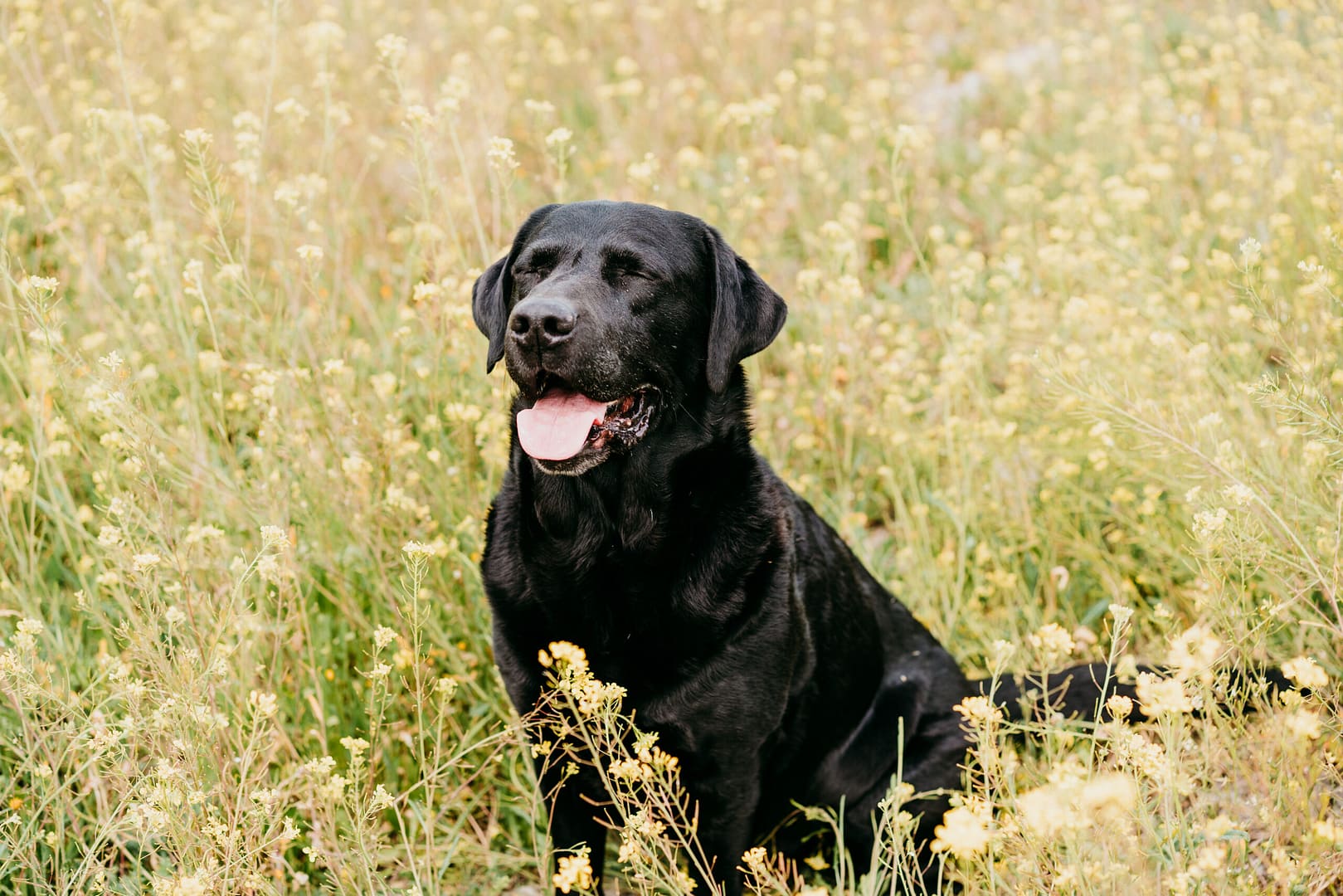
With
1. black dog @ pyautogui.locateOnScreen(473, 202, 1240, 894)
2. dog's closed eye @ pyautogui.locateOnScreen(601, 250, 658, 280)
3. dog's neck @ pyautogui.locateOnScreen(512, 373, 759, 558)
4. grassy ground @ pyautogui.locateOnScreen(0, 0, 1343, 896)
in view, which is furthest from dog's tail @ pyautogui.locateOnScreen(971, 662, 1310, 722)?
dog's closed eye @ pyautogui.locateOnScreen(601, 250, 658, 280)

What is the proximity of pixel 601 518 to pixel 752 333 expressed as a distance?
62cm

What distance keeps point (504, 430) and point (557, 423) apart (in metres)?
0.86

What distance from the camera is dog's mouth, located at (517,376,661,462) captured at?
247 cm

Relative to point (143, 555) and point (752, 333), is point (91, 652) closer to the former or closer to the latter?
point (143, 555)

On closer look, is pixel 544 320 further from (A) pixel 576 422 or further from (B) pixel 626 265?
(B) pixel 626 265

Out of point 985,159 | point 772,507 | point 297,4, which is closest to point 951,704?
point 772,507

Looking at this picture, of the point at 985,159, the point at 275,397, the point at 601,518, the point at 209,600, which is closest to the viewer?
the point at 209,600

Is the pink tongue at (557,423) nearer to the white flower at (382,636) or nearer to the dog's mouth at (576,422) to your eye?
the dog's mouth at (576,422)

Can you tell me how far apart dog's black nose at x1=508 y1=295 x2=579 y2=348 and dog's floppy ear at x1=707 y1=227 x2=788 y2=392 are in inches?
16.7

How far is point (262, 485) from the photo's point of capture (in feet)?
9.43

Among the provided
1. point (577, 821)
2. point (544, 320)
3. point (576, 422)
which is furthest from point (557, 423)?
point (577, 821)

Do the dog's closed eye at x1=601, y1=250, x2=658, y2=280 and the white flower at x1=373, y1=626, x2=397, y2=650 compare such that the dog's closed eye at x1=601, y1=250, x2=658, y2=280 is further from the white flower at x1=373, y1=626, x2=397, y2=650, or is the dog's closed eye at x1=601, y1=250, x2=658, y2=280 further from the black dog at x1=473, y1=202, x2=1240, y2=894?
the white flower at x1=373, y1=626, x2=397, y2=650

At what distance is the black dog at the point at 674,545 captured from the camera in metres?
2.47

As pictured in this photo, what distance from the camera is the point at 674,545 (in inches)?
102
